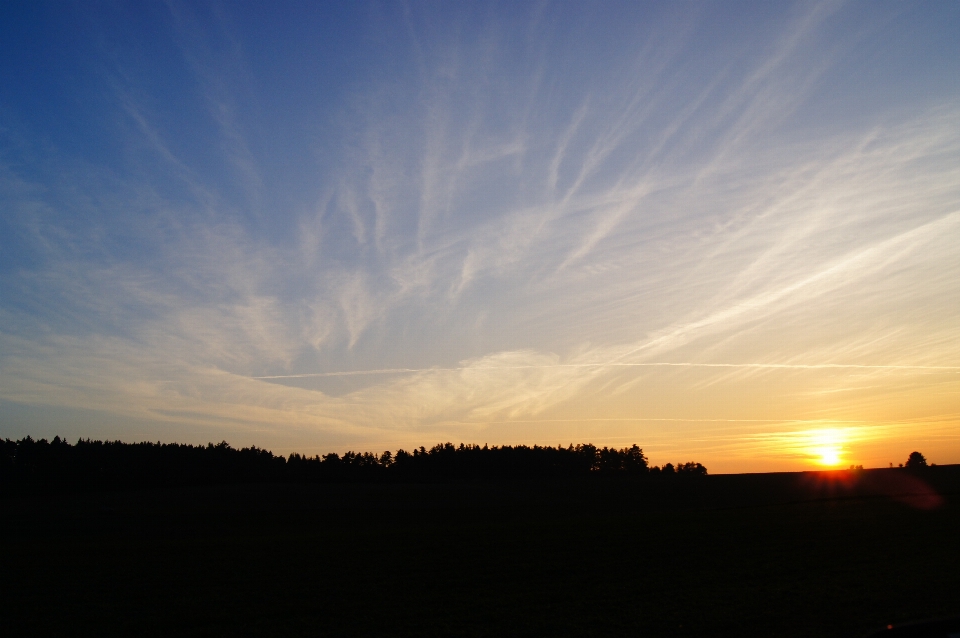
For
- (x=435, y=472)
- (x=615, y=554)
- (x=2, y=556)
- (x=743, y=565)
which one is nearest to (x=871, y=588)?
(x=743, y=565)

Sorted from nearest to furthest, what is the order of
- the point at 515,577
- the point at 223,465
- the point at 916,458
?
the point at 515,577 → the point at 223,465 → the point at 916,458

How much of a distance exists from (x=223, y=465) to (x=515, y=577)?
407 ft

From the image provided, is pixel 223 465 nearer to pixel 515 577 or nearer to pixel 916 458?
pixel 515 577

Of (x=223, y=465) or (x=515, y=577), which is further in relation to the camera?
(x=223, y=465)

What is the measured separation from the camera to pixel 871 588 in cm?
1839

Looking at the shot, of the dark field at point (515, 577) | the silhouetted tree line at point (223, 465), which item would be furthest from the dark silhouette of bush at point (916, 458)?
the dark field at point (515, 577)

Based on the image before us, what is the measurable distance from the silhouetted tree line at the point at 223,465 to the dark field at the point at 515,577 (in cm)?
7662

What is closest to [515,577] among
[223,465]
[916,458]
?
[223,465]

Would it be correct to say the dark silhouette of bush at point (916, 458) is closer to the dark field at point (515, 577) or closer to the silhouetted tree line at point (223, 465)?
the silhouetted tree line at point (223, 465)

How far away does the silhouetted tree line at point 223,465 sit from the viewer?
121m

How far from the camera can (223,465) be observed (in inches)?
5138

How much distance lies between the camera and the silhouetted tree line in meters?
121

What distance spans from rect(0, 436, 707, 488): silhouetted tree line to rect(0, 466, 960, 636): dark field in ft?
251

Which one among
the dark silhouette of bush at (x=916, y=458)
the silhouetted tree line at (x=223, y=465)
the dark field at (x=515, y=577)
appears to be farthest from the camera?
the dark silhouette of bush at (x=916, y=458)
